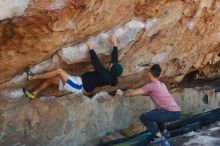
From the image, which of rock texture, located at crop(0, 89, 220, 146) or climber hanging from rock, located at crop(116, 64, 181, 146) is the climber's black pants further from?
rock texture, located at crop(0, 89, 220, 146)

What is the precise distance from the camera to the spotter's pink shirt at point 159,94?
285 inches

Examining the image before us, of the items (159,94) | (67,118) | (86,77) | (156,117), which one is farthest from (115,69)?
(67,118)

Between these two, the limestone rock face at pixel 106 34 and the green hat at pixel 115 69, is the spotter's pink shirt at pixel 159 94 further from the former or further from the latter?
the limestone rock face at pixel 106 34

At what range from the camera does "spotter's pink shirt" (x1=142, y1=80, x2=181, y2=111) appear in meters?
7.23

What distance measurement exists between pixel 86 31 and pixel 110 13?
0.45 m

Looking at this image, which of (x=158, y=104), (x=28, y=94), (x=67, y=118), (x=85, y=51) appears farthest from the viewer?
(x=67, y=118)

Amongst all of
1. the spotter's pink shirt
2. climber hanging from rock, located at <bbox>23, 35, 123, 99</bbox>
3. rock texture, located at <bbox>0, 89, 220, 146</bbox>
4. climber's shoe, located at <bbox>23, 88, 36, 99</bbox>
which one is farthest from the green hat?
climber's shoe, located at <bbox>23, 88, 36, 99</bbox>

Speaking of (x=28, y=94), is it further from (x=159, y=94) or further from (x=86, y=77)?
(x=159, y=94)

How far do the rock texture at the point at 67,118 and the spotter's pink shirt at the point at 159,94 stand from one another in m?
1.45

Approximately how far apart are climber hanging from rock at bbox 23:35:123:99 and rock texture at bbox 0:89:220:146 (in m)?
0.35

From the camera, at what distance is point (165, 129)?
7.91m

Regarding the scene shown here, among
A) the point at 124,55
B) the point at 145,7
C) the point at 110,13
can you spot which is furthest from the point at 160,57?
the point at 110,13

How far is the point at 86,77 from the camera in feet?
23.9

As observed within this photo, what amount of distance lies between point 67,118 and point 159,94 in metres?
1.73
